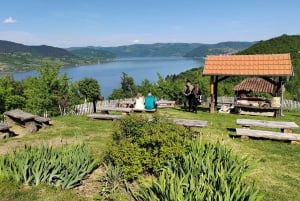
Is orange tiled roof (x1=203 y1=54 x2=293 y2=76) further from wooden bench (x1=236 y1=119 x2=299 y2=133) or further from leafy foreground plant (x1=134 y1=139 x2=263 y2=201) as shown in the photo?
leafy foreground plant (x1=134 y1=139 x2=263 y2=201)

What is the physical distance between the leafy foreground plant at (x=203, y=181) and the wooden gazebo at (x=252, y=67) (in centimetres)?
1154

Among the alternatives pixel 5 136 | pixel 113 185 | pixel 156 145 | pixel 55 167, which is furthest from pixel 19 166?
pixel 5 136

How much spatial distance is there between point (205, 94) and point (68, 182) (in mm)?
34501

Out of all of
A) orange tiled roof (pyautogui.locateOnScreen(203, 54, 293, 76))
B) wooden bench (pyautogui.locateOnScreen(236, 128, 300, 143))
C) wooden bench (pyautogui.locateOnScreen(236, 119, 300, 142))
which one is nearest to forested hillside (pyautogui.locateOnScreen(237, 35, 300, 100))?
orange tiled roof (pyautogui.locateOnScreen(203, 54, 293, 76))

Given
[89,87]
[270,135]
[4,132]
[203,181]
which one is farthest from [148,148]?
[89,87]

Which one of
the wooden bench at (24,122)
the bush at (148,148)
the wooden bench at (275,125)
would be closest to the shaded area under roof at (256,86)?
the wooden bench at (275,125)

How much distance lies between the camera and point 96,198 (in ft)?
18.2

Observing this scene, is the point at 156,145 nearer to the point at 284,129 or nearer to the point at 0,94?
the point at 284,129

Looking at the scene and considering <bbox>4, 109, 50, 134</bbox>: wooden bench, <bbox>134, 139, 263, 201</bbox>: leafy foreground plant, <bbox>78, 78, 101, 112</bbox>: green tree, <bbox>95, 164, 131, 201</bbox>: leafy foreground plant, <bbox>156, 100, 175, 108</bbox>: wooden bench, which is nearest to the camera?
<bbox>134, 139, 263, 201</bbox>: leafy foreground plant

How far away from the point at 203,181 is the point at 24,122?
9.43 meters

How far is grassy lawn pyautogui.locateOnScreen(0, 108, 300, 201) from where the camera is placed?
573 centimetres

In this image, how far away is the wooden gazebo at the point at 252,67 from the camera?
54.7 ft

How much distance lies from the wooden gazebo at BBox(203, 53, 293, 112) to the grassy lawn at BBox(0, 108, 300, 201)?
2.78 m

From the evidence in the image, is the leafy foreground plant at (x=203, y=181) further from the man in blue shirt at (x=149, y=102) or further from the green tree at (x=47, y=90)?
Result: the green tree at (x=47, y=90)
